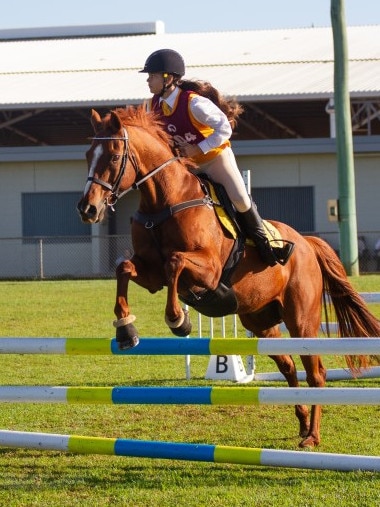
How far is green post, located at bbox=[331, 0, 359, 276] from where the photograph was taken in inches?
882

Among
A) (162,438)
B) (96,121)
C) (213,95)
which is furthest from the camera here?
(162,438)

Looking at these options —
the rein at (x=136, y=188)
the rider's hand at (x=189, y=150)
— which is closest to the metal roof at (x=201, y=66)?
the rider's hand at (x=189, y=150)

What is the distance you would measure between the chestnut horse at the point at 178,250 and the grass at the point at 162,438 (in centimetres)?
64

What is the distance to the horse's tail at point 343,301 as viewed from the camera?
26.5ft

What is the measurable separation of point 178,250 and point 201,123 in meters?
0.89

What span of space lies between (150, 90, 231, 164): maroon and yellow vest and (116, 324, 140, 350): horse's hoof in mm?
1485

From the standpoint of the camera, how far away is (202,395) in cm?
589

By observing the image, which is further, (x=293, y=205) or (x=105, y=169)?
(x=293, y=205)

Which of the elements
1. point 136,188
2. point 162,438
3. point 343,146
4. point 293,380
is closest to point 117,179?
point 136,188

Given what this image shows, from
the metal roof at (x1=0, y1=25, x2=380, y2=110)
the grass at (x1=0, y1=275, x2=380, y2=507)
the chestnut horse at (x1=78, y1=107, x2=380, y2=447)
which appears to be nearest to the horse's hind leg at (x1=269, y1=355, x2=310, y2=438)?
the chestnut horse at (x1=78, y1=107, x2=380, y2=447)

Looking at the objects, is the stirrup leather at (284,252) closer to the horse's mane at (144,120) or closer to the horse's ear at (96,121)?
the horse's mane at (144,120)

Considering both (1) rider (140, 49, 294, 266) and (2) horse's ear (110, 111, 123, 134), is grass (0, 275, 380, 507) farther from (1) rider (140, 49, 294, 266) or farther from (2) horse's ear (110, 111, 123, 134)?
(2) horse's ear (110, 111, 123, 134)

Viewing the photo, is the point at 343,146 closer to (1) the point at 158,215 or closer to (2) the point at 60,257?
(2) the point at 60,257

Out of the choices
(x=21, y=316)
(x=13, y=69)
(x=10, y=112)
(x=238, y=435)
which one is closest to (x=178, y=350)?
(x=238, y=435)
